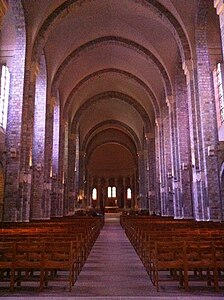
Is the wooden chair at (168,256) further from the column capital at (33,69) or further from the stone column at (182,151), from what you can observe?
the stone column at (182,151)

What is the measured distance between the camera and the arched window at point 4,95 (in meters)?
16.5

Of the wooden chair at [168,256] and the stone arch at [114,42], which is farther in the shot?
the stone arch at [114,42]

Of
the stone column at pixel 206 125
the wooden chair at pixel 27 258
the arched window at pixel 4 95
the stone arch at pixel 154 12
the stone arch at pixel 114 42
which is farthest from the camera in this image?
the stone arch at pixel 114 42

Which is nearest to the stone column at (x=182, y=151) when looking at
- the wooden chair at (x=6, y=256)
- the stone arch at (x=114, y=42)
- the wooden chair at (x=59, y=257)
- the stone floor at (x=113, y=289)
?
the stone arch at (x=114, y=42)

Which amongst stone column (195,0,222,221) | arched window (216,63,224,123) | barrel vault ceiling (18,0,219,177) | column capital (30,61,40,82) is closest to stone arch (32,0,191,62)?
barrel vault ceiling (18,0,219,177)

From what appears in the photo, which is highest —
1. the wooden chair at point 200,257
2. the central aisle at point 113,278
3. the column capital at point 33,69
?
the column capital at point 33,69

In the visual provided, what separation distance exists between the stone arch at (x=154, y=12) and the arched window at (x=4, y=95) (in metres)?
1.73

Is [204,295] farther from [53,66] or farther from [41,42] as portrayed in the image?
[53,66]

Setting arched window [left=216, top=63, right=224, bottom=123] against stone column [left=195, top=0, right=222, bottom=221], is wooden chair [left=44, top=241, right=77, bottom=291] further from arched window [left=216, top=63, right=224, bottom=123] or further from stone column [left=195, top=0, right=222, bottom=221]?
arched window [left=216, top=63, right=224, bottom=123]

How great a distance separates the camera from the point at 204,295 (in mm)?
5043

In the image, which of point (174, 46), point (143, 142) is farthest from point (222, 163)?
point (143, 142)

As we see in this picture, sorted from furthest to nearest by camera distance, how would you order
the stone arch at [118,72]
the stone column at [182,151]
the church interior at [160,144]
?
the stone arch at [118,72], the stone column at [182,151], the church interior at [160,144]

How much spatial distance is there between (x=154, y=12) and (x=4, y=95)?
1001cm

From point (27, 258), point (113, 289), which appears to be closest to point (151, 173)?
point (113, 289)
